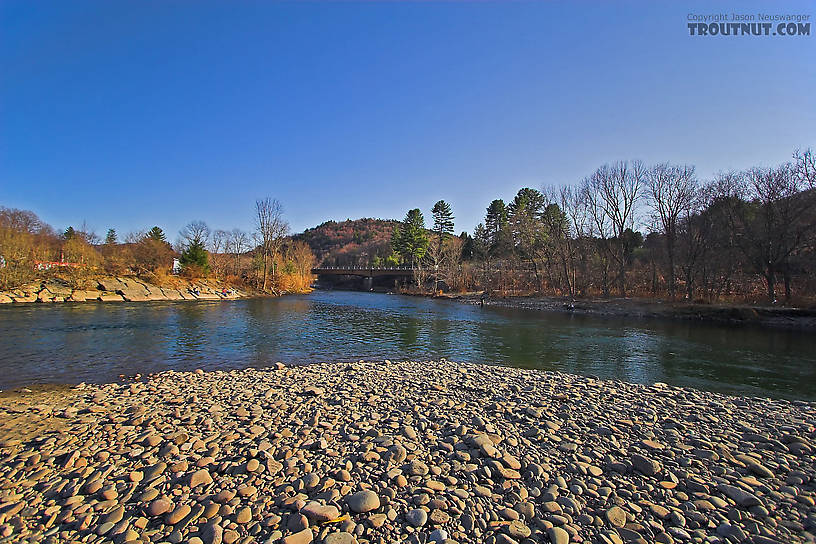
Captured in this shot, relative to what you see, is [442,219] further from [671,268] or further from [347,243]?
[347,243]

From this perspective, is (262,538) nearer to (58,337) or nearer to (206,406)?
(206,406)

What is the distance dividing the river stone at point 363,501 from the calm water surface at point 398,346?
30.8 ft

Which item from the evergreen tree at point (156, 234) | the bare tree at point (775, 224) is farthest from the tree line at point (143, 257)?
the bare tree at point (775, 224)

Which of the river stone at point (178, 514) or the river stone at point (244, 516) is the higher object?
the river stone at point (178, 514)

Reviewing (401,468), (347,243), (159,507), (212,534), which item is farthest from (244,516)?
(347,243)

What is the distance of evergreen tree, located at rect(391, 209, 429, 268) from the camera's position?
7444 cm

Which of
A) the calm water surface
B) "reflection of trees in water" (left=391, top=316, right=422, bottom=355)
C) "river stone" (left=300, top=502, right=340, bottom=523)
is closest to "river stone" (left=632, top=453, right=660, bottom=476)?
"river stone" (left=300, top=502, right=340, bottom=523)

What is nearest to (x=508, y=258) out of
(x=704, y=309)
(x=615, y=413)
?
(x=704, y=309)

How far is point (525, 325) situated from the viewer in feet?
80.4

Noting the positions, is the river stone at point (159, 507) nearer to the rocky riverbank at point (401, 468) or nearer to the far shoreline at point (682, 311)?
the rocky riverbank at point (401, 468)

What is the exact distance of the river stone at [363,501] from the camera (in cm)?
407

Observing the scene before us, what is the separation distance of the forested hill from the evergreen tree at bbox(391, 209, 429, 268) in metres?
23.7

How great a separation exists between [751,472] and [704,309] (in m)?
28.5

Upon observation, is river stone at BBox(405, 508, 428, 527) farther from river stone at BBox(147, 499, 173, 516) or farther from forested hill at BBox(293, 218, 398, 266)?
forested hill at BBox(293, 218, 398, 266)
